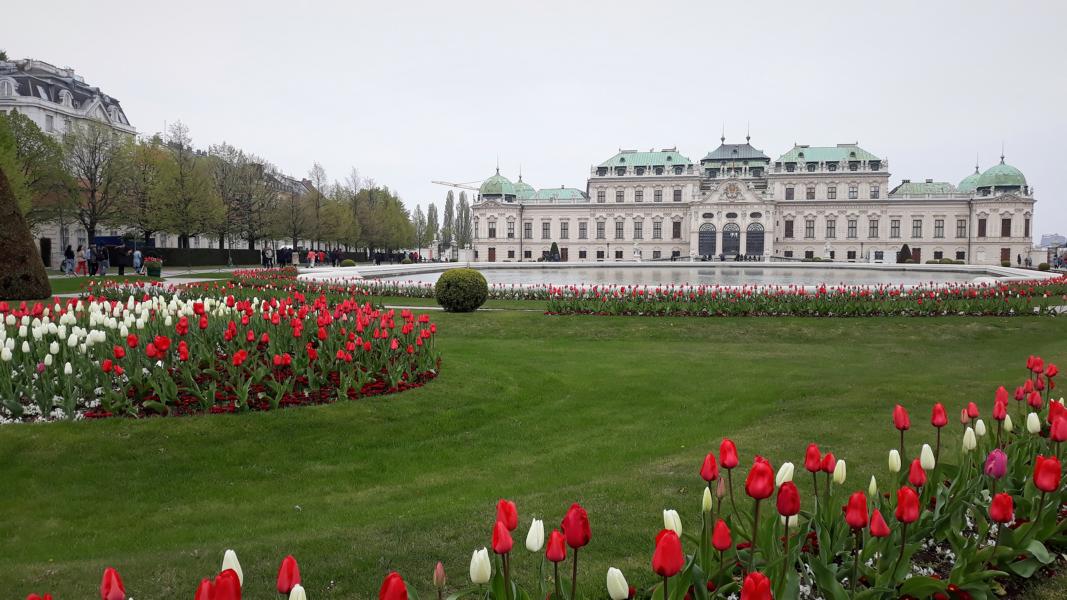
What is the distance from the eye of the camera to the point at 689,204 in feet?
275

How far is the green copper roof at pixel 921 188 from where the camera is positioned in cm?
8081

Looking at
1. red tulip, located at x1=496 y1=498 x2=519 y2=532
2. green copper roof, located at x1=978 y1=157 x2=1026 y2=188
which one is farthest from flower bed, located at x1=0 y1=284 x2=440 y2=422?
green copper roof, located at x1=978 y1=157 x2=1026 y2=188

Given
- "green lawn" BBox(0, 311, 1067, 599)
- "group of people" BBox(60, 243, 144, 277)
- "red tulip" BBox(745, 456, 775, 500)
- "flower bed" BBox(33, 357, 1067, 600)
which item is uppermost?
"group of people" BBox(60, 243, 144, 277)

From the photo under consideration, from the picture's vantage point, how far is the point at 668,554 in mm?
2322

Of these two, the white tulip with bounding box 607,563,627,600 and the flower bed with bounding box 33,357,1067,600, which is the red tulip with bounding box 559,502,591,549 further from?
the white tulip with bounding box 607,563,627,600

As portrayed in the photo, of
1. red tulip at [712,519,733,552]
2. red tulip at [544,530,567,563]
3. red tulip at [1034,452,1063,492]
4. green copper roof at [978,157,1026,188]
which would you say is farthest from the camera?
green copper roof at [978,157,1026,188]

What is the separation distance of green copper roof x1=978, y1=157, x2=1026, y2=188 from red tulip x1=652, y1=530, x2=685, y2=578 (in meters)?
93.0

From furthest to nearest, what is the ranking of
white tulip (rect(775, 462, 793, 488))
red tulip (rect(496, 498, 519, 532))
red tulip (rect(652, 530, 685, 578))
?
white tulip (rect(775, 462, 793, 488)) < red tulip (rect(496, 498, 519, 532)) < red tulip (rect(652, 530, 685, 578))

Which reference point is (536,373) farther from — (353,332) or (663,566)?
(663,566)

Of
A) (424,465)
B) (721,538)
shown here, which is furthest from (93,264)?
(721,538)

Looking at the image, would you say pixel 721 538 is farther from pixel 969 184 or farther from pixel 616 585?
pixel 969 184

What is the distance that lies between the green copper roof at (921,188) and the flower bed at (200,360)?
8682 cm

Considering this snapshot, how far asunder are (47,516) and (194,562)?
86.0 inches

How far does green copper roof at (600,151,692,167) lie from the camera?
87.4 meters
